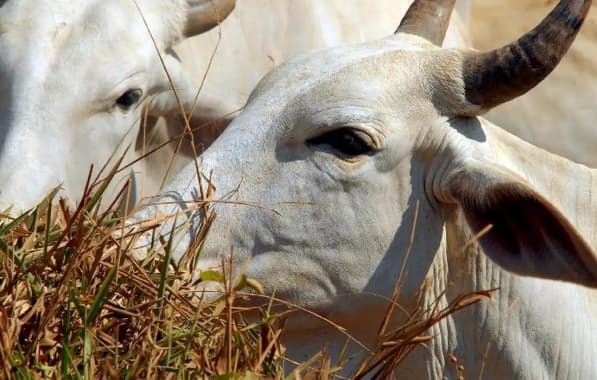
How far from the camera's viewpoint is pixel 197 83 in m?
6.45

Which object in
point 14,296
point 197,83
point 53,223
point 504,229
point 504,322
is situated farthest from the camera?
point 197,83

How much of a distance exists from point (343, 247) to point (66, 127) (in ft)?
5.42

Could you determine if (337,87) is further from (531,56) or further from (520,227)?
(520,227)

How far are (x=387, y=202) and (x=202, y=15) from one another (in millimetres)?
2038

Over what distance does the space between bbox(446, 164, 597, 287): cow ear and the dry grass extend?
470 millimetres

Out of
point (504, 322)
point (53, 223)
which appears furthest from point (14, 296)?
point (504, 322)

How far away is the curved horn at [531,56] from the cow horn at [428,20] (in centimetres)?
56

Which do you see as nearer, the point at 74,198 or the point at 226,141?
the point at 226,141

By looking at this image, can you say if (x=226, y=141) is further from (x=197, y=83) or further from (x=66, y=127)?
(x=197, y=83)

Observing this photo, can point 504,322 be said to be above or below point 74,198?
below

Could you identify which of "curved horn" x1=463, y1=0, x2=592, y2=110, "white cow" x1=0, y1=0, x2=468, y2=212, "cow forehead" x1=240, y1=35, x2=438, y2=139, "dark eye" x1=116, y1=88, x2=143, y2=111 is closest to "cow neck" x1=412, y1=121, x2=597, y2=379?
"curved horn" x1=463, y1=0, x2=592, y2=110

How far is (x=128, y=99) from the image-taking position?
5.86m

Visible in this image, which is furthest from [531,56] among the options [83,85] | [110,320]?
[83,85]

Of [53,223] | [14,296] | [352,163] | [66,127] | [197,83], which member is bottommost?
[14,296]
